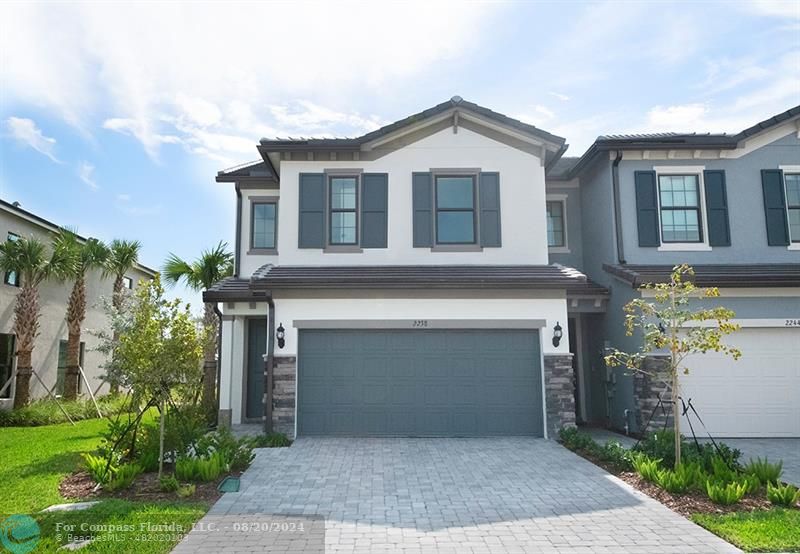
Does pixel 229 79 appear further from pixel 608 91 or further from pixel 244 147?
pixel 608 91

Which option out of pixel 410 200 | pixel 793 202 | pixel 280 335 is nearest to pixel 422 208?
pixel 410 200

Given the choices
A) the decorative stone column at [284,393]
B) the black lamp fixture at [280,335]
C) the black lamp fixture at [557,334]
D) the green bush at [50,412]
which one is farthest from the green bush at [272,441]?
the black lamp fixture at [557,334]

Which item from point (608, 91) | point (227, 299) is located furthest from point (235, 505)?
point (608, 91)

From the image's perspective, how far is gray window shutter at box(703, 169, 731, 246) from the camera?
41.8 feet

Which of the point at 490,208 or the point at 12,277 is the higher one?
the point at 490,208

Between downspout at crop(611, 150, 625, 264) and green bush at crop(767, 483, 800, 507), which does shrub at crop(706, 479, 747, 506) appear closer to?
green bush at crop(767, 483, 800, 507)

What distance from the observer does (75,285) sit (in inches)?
706

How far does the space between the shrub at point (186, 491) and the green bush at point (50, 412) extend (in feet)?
24.2

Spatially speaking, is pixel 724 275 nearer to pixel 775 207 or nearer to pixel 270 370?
pixel 775 207

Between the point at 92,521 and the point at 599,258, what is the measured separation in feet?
39.5

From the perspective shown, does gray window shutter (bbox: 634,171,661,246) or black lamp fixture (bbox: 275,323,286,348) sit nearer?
black lamp fixture (bbox: 275,323,286,348)

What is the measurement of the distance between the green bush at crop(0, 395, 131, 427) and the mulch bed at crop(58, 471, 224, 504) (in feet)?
20.1

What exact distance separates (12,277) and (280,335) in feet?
37.9

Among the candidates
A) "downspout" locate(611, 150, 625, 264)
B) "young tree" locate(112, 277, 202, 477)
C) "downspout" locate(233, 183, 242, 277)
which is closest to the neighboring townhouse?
"downspout" locate(233, 183, 242, 277)
